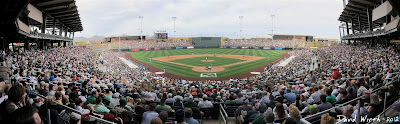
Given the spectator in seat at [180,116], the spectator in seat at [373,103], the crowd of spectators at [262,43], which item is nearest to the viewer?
the spectator in seat at [180,116]

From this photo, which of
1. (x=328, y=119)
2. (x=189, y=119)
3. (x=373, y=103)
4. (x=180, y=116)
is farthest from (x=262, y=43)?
(x=328, y=119)

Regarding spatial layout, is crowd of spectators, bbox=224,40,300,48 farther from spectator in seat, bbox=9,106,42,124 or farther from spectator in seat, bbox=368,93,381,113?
spectator in seat, bbox=9,106,42,124

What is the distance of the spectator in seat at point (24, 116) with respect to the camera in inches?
122

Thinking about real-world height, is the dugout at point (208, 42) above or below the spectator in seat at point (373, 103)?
above

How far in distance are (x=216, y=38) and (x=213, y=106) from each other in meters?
84.5

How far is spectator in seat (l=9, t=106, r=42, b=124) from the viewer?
3111mm

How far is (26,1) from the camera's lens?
9500 mm

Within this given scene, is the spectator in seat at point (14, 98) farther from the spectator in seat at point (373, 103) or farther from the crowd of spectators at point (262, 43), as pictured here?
the crowd of spectators at point (262, 43)

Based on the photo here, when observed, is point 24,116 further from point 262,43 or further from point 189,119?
point 262,43

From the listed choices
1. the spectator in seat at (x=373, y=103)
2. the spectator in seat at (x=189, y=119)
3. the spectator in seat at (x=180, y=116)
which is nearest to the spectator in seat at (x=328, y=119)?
the spectator in seat at (x=373, y=103)

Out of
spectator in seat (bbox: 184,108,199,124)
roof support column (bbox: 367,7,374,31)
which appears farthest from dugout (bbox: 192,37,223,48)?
spectator in seat (bbox: 184,108,199,124)

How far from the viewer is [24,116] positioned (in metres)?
3.18

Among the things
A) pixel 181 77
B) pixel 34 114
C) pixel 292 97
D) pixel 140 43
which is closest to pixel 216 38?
pixel 140 43

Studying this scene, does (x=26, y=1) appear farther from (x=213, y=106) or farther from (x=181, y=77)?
(x=181, y=77)
